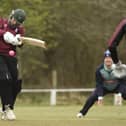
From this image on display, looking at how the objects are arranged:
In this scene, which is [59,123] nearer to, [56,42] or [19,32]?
[19,32]

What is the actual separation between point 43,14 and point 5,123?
77.9 feet

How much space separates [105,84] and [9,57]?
8.78ft

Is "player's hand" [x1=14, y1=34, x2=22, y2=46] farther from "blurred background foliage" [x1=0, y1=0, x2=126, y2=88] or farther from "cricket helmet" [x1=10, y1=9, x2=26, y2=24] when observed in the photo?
"blurred background foliage" [x1=0, y1=0, x2=126, y2=88]

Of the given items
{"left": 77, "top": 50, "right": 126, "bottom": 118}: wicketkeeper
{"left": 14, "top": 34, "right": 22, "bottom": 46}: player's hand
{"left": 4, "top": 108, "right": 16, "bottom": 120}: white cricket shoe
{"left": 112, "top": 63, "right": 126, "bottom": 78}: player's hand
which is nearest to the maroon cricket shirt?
{"left": 14, "top": 34, "right": 22, "bottom": 46}: player's hand

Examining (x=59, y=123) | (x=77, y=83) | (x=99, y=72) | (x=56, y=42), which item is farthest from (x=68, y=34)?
(x=59, y=123)

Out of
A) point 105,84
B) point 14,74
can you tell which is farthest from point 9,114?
point 105,84

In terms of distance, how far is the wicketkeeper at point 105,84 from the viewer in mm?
14812

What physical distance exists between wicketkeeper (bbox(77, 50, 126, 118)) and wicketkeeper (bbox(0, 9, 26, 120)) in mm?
2110

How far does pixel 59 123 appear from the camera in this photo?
12055 mm

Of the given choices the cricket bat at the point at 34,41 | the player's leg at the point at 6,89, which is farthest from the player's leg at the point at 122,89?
the player's leg at the point at 6,89

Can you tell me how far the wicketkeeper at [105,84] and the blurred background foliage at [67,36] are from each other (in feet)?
58.3

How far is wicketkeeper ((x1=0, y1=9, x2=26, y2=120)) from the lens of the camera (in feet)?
42.4

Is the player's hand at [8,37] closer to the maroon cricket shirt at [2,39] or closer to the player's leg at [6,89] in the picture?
the maroon cricket shirt at [2,39]

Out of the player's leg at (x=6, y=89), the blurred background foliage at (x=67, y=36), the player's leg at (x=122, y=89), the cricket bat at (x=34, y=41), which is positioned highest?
the cricket bat at (x=34, y=41)
